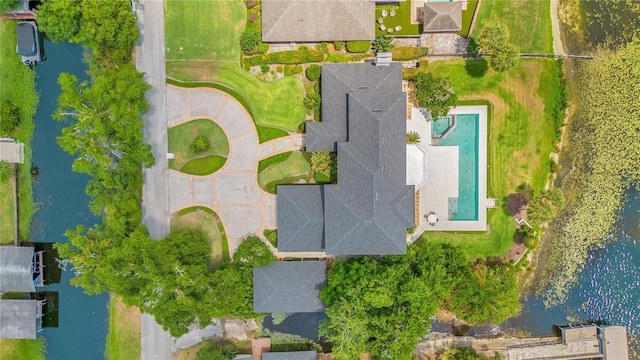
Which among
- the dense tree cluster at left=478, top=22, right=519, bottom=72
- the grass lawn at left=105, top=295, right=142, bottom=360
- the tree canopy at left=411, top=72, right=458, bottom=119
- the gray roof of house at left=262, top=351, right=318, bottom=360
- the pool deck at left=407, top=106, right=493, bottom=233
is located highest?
the dense tree cluster at left=478, top=22, right=519, bottom=72

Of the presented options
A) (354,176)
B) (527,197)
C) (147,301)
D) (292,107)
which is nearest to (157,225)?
(147,301)

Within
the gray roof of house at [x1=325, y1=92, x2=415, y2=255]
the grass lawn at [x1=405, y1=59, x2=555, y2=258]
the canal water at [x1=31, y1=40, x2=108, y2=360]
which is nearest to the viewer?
the gray roof of house at [x1=325, y1=92, x2=415, y2=255]

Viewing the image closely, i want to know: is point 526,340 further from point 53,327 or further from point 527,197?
point 53,327

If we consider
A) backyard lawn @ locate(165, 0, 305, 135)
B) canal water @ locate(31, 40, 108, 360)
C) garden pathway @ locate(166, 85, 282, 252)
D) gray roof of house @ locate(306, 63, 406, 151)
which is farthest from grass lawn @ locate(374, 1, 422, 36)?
canal water @ locate(31, 40, 108, 360)

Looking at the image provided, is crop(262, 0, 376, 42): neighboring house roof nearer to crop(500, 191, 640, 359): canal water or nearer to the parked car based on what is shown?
the parked car

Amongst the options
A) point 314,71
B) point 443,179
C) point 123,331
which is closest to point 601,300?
point 443,179

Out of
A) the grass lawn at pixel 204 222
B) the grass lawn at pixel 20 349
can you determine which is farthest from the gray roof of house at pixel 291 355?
the grass lawn at pixel 20 349

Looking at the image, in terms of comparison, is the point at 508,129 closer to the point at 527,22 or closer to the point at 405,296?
the point at 527,22
